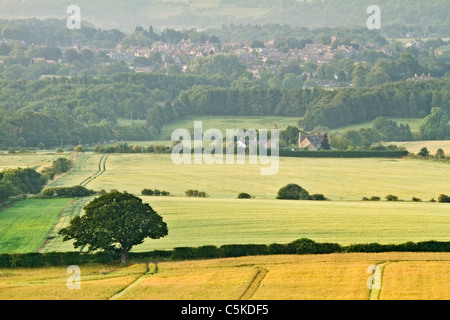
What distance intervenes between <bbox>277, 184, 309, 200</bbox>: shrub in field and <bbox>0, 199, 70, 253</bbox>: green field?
35.8 ft

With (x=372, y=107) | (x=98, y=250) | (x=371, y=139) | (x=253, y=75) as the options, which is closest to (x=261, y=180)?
(x=98, y=250)

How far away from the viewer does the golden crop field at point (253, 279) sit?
2977 centimetres

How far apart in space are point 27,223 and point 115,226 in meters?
8.68

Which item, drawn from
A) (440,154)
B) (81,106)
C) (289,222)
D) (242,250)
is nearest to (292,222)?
(289,222)

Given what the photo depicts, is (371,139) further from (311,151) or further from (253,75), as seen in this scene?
(253,75)

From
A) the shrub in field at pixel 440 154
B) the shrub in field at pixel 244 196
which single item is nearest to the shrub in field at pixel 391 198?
the shrub in field at pixel 244 196

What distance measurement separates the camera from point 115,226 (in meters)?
37.4

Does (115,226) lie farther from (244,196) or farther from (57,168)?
(57,168)

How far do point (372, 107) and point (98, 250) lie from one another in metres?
75.3

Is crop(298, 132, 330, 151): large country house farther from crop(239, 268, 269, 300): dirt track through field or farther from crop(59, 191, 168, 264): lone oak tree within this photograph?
crop(239, 268, 269, 300): dirt track through field

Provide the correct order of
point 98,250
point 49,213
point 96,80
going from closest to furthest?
point 98,250, point 49,213, point 96,80

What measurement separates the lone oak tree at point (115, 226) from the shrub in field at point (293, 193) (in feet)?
51.7

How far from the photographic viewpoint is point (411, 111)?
11050 cm

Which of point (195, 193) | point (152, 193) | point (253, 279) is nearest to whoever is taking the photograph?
point (253, 279)
